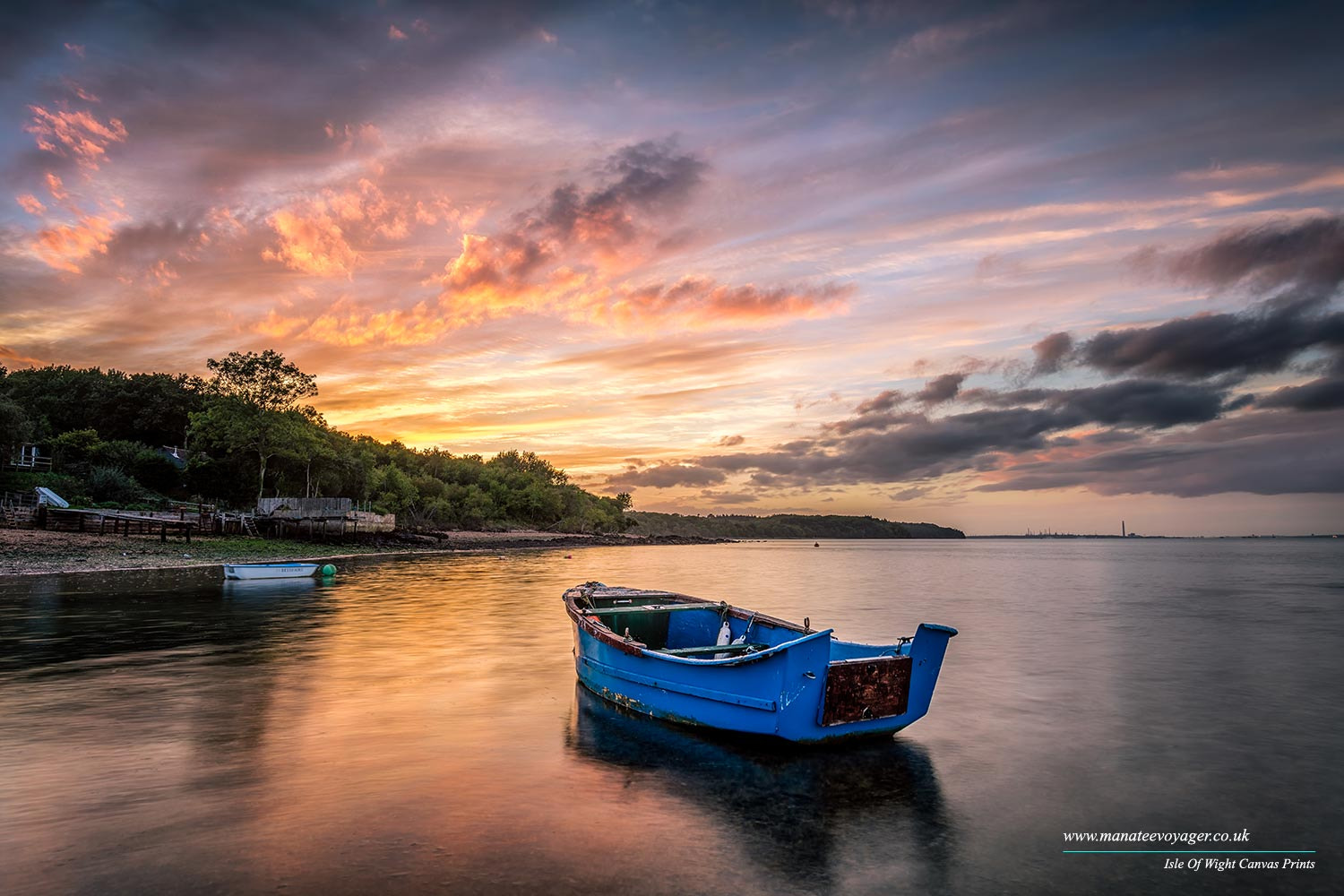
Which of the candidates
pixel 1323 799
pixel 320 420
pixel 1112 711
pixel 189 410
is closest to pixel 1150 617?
pixel 1112 711

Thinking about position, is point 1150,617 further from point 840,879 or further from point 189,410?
point 189,410

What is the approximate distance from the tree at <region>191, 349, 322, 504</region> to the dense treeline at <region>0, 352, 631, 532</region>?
93mm

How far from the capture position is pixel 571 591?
19250mm

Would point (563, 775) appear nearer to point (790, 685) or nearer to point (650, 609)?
point (790, 685)

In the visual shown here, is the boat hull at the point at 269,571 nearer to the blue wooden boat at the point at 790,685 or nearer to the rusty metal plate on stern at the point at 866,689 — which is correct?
the blue wooden boat at the point at 790,685

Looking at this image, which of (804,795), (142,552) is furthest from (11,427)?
(804,795)

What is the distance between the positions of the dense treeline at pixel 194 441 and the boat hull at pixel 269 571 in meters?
32.1

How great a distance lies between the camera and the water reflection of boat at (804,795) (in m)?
7.92

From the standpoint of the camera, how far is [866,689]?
11.1 m

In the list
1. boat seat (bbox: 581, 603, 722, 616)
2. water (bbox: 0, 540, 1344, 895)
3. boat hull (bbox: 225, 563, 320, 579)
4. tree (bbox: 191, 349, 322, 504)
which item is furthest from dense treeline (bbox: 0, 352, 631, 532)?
boat seat (bbox: 581, 603, 722, 616)

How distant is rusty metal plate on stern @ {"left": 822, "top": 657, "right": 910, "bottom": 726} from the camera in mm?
10922

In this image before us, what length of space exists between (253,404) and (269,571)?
40735mm

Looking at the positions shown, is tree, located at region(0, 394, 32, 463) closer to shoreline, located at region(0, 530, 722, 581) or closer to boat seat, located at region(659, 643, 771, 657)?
shoreline, located at region(0, 530, 722, 581)

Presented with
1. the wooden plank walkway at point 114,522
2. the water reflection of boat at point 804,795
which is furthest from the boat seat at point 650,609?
the wooden plank walkway at point 114,522
